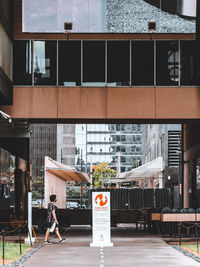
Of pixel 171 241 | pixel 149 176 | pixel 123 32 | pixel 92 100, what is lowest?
pixel 171 241

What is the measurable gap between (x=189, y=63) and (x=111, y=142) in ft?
531

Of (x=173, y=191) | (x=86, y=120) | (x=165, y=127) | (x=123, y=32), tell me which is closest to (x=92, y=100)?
(x=86, y=120)

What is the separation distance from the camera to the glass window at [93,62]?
29.4 metres

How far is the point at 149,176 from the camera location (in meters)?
39.1

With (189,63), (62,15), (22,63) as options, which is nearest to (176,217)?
(189,63)

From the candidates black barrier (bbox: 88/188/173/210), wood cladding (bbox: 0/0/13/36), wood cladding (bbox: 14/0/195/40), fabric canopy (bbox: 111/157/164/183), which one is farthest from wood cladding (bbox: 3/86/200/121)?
black barrier (bbox: 88/188/173/210)

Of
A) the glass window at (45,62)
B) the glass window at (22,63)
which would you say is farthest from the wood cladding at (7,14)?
the glass window at (45,62)

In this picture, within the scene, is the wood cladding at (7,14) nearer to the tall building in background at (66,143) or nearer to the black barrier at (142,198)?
the black barrier at (142,198)

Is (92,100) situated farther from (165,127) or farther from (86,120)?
(165,127)

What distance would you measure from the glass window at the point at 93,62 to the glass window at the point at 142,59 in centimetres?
144

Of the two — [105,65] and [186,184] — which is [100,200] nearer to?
[105,65]

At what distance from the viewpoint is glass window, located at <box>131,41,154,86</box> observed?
96.7ft

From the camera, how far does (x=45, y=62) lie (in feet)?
96.5

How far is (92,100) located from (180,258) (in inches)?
503
